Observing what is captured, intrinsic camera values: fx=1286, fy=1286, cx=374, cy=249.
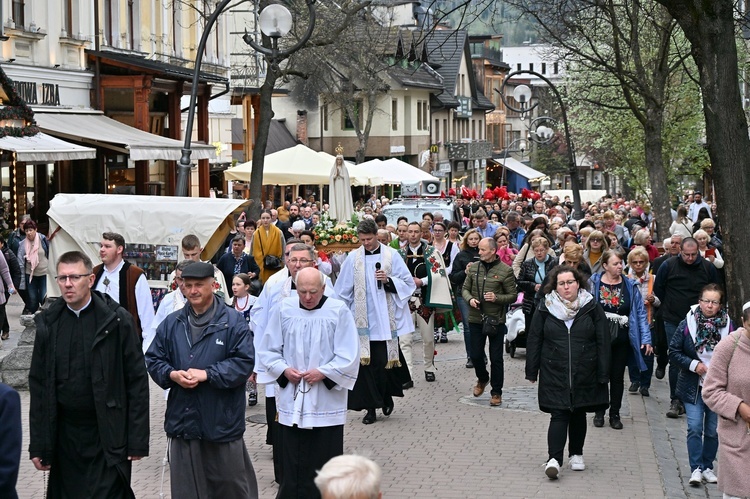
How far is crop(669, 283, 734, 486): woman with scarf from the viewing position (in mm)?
9938

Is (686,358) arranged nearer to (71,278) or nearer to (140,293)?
(140,293)

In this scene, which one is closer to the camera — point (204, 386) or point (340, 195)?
point (204, 386)

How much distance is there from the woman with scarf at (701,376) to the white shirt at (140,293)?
13.6ft

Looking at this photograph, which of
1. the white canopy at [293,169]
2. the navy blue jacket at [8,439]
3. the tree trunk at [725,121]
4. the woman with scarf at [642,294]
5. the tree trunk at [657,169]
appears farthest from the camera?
the white canopy at [293,169]

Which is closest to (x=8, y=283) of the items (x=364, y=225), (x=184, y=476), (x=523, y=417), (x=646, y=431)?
(x=364, y=225)

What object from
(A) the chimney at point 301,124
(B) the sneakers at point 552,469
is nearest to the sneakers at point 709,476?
(B) the sneakers at point 552,469

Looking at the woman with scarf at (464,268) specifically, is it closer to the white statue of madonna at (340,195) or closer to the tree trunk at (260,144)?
the white statue of madonna at (340,195)

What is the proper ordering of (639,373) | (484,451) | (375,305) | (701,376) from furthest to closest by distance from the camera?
1. (639,373)
2. (375,305)
3. (484,451)
4. (701,376)

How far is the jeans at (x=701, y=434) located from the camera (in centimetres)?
992

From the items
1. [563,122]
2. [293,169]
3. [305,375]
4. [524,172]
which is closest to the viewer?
[305,375]

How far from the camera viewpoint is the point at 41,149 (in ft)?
72.8

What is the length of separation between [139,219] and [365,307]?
377 centimetres

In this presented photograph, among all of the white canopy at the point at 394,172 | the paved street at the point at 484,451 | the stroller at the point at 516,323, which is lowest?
the paved street at the point at 484,451

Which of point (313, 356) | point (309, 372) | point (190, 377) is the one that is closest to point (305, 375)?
point (309, 372)
